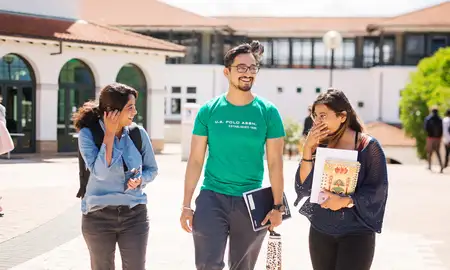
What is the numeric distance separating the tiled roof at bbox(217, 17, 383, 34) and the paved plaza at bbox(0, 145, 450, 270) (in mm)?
32988

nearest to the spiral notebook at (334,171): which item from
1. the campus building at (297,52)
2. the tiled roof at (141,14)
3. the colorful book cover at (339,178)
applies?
the colorful book cover at (339,178)

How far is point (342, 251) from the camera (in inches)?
179

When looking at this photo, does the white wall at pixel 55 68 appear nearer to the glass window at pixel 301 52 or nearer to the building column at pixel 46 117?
the building column at pixel 46 117

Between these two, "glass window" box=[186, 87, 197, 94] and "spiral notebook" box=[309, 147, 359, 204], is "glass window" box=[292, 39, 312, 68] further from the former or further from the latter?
"spiral notebook" box=[309, 147, 359, 204]

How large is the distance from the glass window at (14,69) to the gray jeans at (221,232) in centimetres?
2168

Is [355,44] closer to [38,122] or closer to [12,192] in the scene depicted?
[38,122]

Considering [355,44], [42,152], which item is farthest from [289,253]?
[355,44]

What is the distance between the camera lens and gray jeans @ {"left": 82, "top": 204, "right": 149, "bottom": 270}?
4.92m

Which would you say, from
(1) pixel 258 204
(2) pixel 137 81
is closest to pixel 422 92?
(2) pixel 137 81

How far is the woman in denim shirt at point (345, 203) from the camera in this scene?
14.9 ft

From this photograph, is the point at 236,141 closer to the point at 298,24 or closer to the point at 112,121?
the point at 112,121

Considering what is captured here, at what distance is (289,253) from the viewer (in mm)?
8562

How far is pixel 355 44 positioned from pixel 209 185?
155 ft

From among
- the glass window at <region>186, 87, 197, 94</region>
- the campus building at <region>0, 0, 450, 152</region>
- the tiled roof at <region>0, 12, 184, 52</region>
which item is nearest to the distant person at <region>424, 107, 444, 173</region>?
the tiled roof at <region>0, 12, 184, 52</region>
